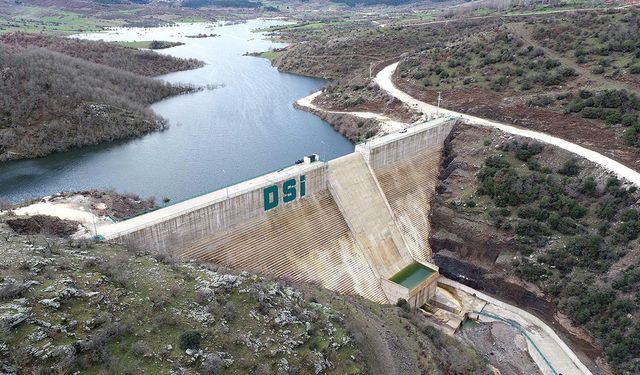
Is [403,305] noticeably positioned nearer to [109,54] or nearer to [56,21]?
[109,54]

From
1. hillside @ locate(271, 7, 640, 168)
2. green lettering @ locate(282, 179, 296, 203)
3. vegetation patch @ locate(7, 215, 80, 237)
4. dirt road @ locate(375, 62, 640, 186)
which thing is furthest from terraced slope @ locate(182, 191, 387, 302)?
hillside @ locate(271, 7, 640, 168)

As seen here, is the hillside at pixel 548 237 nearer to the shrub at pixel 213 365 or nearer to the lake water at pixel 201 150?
the lake water at pixel 201 150

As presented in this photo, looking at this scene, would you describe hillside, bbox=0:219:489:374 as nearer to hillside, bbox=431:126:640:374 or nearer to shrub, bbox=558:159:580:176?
hillside, bbox=431:126:640:374

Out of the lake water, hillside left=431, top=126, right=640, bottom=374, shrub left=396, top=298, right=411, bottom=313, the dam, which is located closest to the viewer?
the dam

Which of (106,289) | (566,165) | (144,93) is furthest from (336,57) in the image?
(106,289)

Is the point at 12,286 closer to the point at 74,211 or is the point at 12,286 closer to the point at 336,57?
the point at 74,211

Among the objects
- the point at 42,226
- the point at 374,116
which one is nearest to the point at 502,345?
the point at 42,226

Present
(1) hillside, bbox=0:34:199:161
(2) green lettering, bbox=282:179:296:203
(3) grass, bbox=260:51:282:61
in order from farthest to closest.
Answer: (3) grass, bbox=260:51:282:61, (1) hillside, bbox=0:34:199:161, (2) green lettering, bbox=282:179:296:203

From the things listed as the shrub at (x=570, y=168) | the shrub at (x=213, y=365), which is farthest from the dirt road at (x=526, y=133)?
the shrub at (x=213, y=365)
